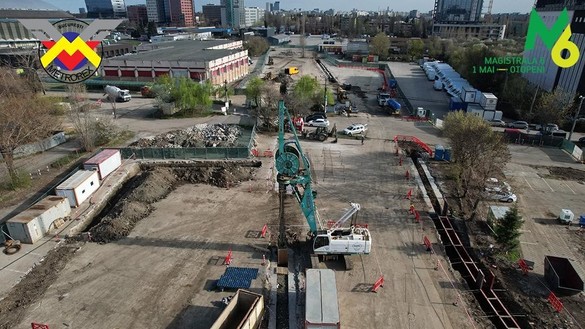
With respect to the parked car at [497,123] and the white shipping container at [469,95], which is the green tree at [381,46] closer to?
the white shipping container at [469,95]

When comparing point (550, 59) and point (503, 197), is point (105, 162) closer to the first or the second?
point (503, 197)

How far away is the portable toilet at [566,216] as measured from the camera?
20.6 metres

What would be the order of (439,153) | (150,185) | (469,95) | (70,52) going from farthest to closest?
(70,52) < (469,95) < (439,153) < (150,185)

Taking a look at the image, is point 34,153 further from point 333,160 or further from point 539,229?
point 539,229

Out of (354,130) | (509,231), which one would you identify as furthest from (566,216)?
(354,130)

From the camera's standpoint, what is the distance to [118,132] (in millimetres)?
33469

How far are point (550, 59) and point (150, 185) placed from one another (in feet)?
153

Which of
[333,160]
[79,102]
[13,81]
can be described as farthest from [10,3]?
[333,160]

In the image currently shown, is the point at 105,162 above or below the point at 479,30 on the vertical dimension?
below

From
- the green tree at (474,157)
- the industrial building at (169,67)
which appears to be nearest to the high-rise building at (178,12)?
the industrial building at (169,67)

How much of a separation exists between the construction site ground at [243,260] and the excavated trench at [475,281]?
0.70m

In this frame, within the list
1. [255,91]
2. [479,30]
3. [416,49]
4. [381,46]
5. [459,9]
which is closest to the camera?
[255,91]

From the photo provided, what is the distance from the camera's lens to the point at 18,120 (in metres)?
25.2

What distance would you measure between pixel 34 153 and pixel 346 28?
5784 inches
